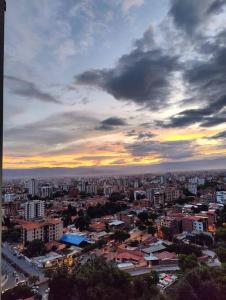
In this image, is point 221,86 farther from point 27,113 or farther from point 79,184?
point 79,184

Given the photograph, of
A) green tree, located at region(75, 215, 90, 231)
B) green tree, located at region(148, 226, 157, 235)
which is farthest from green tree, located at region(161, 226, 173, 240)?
green tree, located at region(75, 215, 90, 231)

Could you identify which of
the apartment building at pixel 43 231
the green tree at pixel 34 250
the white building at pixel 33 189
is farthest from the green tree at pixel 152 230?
the white building at pixel 33 189

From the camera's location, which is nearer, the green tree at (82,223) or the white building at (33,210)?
the green tree at (82,223)

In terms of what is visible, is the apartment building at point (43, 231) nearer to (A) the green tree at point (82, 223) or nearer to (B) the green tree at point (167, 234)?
(A) the green tree at point (82, 223)

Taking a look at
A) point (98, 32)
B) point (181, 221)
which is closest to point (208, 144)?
point (98, 32)

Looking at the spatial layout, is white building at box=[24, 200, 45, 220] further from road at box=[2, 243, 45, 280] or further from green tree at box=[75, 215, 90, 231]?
road at box=[2, 243, 45, 280]

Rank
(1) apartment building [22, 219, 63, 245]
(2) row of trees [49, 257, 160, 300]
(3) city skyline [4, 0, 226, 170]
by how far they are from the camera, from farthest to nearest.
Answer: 1. (1) apartment building [22, 219, 63, 245]
2. (2) row of trees [49, 257, 160, 300]
3. (3) city skyline [4, 0, 226, 170]
